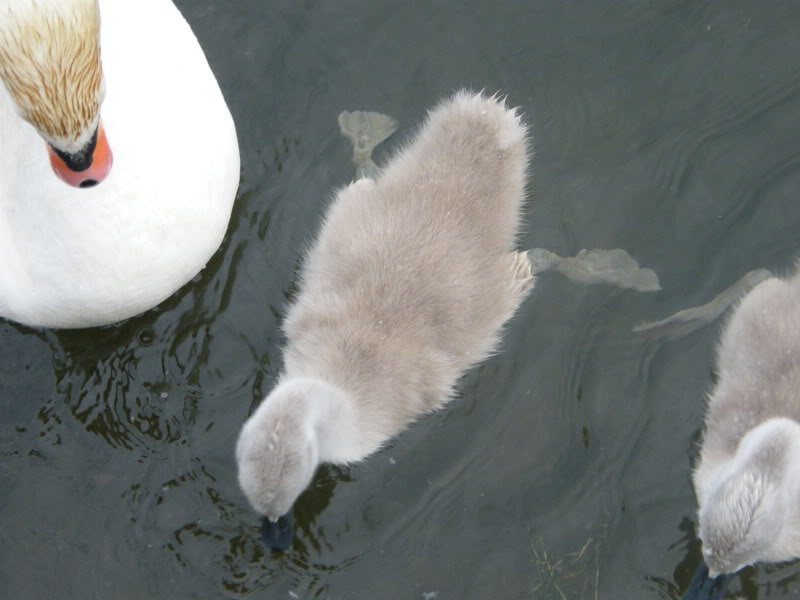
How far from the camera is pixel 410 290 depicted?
4074 millimetres

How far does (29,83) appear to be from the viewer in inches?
129

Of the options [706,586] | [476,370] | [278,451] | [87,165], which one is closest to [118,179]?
[87,165]

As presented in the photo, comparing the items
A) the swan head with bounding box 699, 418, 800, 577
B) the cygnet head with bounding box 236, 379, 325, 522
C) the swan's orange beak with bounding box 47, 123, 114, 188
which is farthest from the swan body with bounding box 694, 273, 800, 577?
the swan's orange beak with bounding box 47, 123, 114, 188

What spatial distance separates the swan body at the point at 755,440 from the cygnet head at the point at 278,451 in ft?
4.50

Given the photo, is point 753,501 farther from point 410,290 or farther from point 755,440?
point 410,290

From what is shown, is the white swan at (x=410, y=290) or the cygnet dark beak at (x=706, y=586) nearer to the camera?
the cygnet dark beak at (x=706, y=586)

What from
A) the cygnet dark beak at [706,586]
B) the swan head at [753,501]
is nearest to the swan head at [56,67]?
the swan head at [753,501]

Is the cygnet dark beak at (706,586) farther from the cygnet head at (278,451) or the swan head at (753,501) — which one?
the cygnet head at (278,451)

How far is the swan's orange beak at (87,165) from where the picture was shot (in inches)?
137

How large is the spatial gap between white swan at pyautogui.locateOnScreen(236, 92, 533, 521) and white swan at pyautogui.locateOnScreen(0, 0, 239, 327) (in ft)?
1.78

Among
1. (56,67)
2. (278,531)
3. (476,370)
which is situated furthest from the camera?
(476,370)

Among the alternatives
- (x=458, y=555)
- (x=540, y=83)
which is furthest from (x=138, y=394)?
(x=540, y=83)

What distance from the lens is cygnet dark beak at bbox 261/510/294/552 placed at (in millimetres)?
3842

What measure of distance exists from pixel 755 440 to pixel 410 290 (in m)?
1.32
